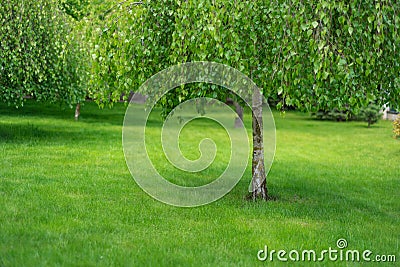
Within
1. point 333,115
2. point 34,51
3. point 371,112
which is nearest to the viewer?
point 34,51

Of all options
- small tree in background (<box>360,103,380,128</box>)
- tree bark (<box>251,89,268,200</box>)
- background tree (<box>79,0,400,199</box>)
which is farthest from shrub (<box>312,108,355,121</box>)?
background tree (<box>79,0,400,199</box>)

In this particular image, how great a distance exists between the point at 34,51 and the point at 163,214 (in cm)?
675

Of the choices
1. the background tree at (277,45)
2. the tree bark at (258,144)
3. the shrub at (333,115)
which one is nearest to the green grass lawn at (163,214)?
the tree bark at (258,144)

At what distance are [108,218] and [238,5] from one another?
291 centimetres

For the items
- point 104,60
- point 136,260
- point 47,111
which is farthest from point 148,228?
point 47,111

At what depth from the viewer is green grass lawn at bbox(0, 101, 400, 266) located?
5117 mm

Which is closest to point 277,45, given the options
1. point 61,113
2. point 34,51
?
point 34,51

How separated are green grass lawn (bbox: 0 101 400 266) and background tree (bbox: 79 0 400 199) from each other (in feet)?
5.02

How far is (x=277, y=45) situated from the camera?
6281 millimetres

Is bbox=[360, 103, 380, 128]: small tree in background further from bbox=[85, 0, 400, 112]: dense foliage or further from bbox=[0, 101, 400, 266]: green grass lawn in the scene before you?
bbox=[85, 0, 400, 112]: dense foliage

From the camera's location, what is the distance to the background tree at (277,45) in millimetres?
5848

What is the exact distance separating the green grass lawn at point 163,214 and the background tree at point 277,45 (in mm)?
1531

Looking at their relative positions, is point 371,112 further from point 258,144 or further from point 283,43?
point 283,43

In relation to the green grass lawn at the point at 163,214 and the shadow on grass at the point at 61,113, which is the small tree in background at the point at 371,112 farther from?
the green grass lawn at the point at 163,214
